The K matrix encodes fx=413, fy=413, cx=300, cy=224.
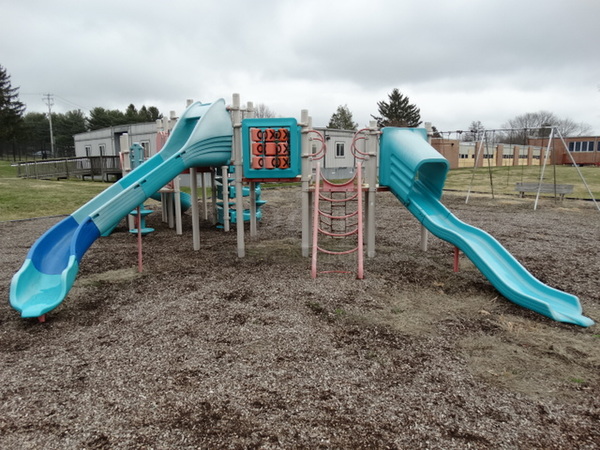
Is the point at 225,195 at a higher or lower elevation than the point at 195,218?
higher

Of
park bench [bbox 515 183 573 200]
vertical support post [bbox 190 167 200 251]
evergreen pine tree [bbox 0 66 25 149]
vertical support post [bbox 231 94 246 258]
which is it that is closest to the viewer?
vertical support post [bbox 231 94 246 258]

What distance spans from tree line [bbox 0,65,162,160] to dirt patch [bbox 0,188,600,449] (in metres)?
51.0

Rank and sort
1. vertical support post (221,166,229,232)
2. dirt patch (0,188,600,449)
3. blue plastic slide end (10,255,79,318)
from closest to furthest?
dirt patch (0,188,600,449) < blue plastic slide end (10,255,79,318) < vertical support post (221,166,229,232)

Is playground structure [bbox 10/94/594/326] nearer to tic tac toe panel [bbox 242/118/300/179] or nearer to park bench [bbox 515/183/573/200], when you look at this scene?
tic tac toe panel [bbox 242/118/300/179]

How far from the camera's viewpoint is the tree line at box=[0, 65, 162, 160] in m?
50.4

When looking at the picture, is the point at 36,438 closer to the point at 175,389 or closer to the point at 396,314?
the point at 175,389

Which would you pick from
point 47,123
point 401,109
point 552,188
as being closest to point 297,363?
point 552,188

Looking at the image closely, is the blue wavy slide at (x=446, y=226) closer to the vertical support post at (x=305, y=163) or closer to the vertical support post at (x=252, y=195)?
the vertical support post at (x=305, y=163)

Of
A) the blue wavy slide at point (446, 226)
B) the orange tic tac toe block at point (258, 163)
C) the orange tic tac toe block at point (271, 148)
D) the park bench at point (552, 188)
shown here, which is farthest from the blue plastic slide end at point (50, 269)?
the park bench at point (552, 188)

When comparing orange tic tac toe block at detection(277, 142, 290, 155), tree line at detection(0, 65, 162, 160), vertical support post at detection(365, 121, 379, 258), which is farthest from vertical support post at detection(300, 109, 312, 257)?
tree line at detection(0, 65, 162, 160)

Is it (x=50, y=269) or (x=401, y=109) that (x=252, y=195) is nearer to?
(x=50, y=269)

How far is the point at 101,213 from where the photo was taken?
589 centimetres

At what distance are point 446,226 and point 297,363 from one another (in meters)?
3.76

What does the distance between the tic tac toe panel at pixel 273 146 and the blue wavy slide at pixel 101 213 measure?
527 millimetres
